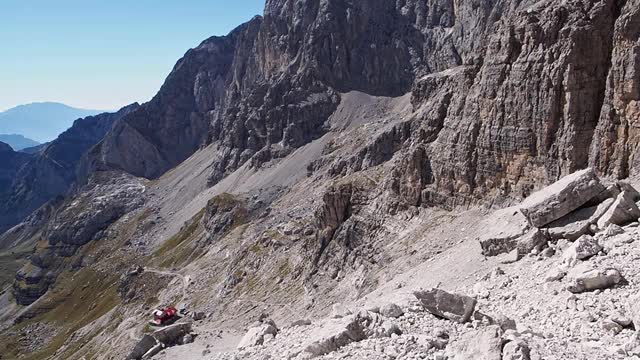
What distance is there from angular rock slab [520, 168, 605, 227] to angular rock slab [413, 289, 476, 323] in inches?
510

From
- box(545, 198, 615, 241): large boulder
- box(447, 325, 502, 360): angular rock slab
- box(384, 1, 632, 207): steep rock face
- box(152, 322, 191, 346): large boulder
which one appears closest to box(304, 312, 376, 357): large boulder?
box(447, 325, 502, 360): angular rock slab

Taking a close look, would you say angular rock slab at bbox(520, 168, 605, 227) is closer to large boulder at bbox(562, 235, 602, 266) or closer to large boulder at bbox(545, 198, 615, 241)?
large boulder at bbox(545, 198, 615, 241)

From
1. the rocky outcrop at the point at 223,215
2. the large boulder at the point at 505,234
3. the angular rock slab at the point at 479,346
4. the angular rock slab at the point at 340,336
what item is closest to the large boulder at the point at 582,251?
the large boulder at the point at 505,234

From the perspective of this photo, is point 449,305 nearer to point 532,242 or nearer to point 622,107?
point 532,242

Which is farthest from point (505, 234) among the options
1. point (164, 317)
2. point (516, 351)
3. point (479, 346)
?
point (164, 317)

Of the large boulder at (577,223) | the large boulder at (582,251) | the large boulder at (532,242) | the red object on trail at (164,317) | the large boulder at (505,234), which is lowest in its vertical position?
the red object on trail at (164,317)

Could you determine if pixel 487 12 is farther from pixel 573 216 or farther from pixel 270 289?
pixel 573 216

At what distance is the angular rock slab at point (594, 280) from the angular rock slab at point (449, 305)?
446 centimetres

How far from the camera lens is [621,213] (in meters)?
31.8

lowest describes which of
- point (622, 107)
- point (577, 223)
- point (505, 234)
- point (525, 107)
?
point (505, 234)

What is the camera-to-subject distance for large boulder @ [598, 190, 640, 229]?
31.6m

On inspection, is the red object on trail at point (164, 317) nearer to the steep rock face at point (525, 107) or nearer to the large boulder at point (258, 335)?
the steep rock face at point (525, 107)

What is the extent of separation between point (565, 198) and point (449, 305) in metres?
14.3

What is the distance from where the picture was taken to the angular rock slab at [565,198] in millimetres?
34438
